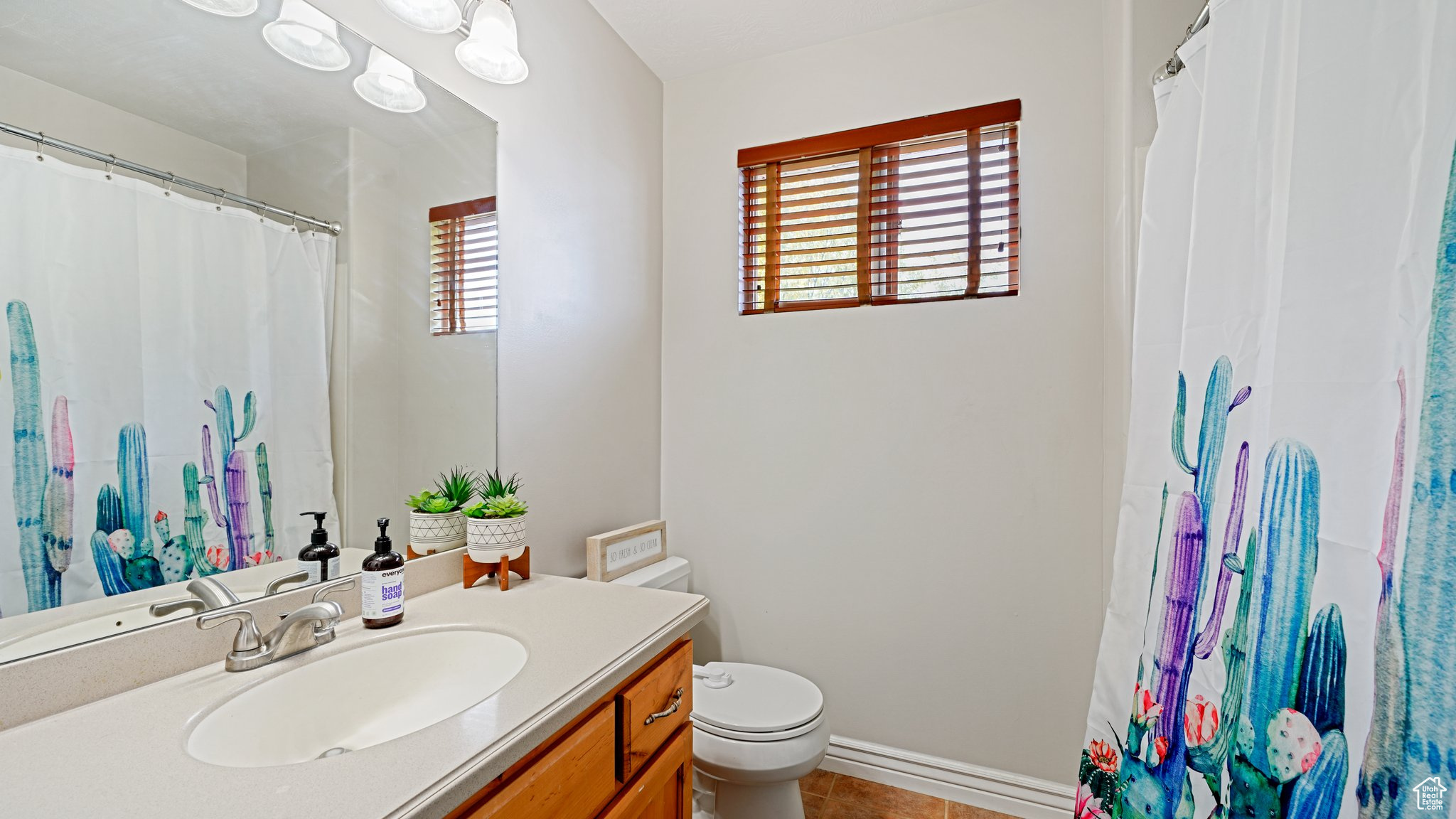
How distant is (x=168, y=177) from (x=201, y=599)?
64 centimetres

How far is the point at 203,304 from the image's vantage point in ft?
3.07

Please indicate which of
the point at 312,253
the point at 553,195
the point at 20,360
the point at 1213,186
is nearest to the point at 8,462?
the point at 20,360

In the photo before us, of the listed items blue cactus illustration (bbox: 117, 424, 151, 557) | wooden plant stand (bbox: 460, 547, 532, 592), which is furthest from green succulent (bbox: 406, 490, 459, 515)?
blue cactus illustration (bbox: 117, 424, 151, 557)

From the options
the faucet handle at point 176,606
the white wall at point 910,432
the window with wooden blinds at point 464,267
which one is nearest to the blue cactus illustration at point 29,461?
the faucet handle at point 176,606

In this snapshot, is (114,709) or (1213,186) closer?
(114,709)

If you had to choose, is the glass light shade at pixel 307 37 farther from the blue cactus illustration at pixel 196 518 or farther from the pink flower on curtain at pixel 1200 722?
the pink flower on curtain at pixel 1200 722

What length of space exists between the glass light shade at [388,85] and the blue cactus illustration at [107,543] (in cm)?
86

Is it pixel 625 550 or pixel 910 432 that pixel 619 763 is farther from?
pixel 910 432

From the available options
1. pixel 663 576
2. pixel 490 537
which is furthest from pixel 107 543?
pixel 663 576

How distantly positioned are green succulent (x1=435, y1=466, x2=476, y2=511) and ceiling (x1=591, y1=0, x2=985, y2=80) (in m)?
1.50

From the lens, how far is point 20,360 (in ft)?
2.40

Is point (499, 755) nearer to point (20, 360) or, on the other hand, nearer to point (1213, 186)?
point (20, 360)

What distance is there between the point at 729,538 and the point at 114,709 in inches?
63.1

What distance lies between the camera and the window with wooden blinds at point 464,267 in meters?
1.38
